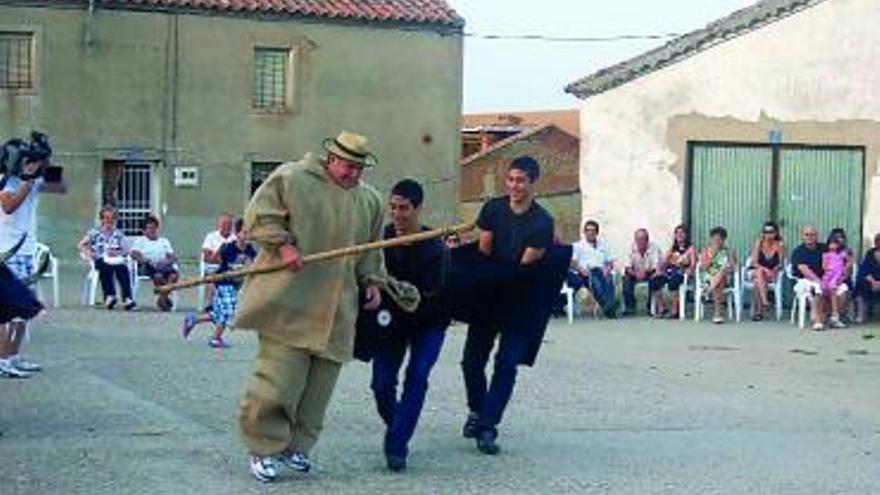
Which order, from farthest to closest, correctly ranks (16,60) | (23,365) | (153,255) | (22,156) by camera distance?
(16,60) < (153,255) < (23,365) < (22,156)

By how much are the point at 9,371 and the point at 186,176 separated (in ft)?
66.5

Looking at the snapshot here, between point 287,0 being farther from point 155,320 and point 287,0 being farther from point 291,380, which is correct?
point 291,380

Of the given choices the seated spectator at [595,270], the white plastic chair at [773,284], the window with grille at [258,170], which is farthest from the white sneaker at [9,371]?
the window with grille at [258,170]

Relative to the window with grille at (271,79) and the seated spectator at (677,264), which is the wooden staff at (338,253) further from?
the window with grille at (271,79)

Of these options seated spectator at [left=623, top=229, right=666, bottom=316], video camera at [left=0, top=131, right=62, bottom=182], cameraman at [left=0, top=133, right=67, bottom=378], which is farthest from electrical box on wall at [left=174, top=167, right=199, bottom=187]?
video camera at [left=0, top=131, right=62, bottom=182]

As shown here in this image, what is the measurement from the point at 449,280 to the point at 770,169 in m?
13.3

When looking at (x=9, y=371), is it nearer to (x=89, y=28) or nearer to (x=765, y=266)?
(x=765, y=266)

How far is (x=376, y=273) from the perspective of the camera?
338 inches

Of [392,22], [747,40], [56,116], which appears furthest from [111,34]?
[747,40]

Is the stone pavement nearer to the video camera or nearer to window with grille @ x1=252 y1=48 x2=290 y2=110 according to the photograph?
the video camera

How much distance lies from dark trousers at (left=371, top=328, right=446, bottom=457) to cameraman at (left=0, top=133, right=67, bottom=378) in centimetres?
291

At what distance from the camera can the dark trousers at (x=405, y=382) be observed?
864 centimetres

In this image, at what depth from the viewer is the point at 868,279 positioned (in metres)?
20.1

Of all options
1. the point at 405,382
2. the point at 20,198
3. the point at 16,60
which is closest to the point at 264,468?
the point at 405,382
